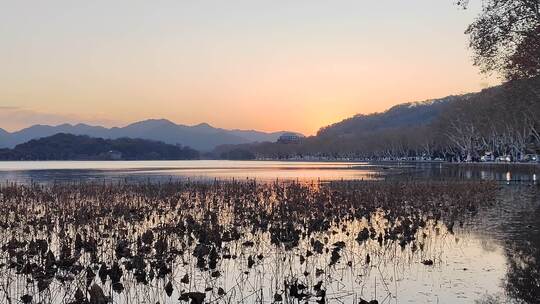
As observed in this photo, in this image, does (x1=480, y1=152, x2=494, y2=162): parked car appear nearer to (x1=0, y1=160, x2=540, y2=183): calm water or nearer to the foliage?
(x1=0, y1=160, x2=540, y2=183): calm water

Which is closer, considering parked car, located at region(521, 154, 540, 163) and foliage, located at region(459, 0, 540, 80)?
foliage, located at region(459, 0, 540, 80)

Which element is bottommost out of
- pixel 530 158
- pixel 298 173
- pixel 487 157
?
pixel 298 173

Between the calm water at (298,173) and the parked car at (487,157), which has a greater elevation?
the parked car at (487,157)

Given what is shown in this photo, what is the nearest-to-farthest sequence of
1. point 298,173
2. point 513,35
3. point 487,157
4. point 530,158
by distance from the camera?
point 513,35 → point 298,173 → point 530,158 → point 487,157

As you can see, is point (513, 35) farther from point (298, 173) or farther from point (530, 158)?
point (530, 158)

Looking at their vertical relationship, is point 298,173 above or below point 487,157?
below

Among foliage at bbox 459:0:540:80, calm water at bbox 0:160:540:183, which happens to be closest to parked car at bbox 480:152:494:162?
calm water at bbox 0:160:540:183

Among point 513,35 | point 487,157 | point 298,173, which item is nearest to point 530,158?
point 487,157

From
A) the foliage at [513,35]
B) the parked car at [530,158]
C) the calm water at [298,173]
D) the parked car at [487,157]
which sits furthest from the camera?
the parked car at [487,157]

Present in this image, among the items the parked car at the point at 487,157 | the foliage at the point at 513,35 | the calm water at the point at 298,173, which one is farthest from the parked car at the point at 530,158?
the foliage at the point at 513,35

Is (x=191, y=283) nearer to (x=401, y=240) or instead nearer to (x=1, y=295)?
(x=1, y=295)

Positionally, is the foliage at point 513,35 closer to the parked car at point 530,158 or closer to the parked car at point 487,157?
the parked car at point 530,158

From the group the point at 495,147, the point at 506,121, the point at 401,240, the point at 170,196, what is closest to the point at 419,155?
the point at 495,147

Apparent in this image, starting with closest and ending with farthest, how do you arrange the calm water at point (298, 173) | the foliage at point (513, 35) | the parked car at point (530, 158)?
the foliage at point (513, 35) < the calm water at point (298, 173) < the parked car at point (530, 158)
